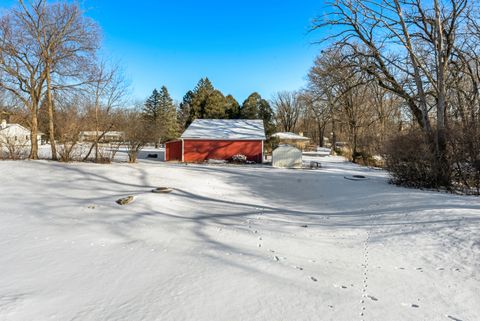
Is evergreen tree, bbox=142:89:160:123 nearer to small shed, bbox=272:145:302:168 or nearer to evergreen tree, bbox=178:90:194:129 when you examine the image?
evergreen tree, bbox=178:90:194:129

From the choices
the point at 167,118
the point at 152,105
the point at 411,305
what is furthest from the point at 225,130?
the point at 152,105

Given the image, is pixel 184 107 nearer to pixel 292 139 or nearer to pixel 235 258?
pixel 292 139

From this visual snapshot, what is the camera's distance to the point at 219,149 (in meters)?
24.4

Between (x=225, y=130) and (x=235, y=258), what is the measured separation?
73.7 ft

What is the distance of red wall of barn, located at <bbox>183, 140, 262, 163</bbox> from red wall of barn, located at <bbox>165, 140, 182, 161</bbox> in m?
0.57

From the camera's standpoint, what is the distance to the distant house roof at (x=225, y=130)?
963 inches

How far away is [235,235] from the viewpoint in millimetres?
5281

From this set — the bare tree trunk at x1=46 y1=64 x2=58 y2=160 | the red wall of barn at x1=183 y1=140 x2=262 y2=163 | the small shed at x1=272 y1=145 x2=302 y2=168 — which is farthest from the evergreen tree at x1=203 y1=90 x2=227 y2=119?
the bare tree trunk at x1=46 y1=64 x2=58 y2=160

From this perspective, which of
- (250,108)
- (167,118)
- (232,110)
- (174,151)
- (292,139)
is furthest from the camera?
(167,118)

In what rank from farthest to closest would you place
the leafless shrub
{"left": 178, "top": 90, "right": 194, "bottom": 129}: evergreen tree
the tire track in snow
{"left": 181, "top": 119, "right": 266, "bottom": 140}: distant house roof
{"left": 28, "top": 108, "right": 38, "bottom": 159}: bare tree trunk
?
{"left": 178, "top": 90, "right": 194, "bottom": 129}: evergreen tree → {"left": 181, "top": 119, "right": 266, "bottom": 140}: distant house roof → {"left": 28, "top": 108, "right": 38, "bottom": 159}: bare tree trunk → the leafless shrub → the tire track in snow

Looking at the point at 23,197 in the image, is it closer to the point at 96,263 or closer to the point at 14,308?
the point at 96,263

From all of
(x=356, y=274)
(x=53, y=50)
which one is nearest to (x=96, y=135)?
(x=53, y=50)

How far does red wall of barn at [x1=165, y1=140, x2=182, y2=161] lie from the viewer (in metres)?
24.7

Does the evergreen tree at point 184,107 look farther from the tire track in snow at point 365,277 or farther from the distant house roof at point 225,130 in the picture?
the tire track in snow at point 365,277
